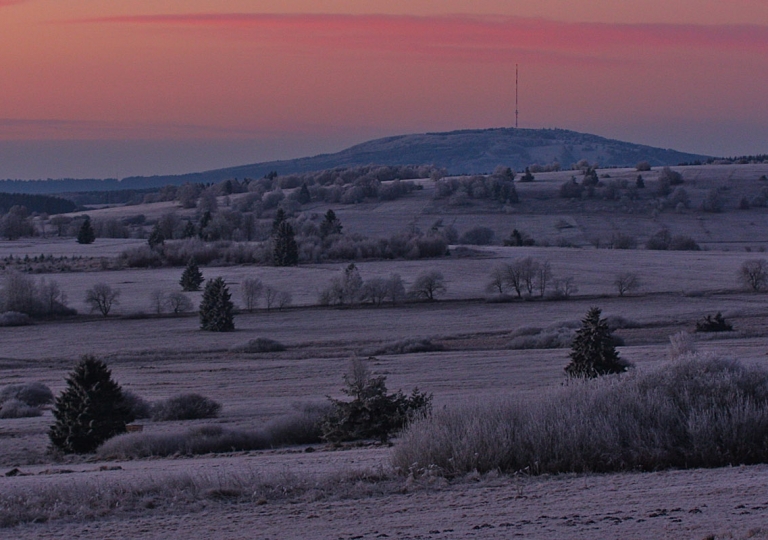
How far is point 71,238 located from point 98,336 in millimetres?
81923

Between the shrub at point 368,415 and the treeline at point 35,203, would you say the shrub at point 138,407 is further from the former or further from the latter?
the treeline at point 35,203

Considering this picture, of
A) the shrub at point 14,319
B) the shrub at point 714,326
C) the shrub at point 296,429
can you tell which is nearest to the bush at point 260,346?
the shrub at point 14,319

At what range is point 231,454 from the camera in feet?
63.6

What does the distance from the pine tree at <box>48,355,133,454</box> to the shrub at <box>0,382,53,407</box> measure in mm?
10370

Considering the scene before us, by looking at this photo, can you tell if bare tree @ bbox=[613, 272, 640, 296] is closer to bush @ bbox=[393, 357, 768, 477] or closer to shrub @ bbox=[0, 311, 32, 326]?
shrub @ bbox=[0, 311, 32, 326]

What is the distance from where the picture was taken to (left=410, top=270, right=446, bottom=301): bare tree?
73312 millimetres

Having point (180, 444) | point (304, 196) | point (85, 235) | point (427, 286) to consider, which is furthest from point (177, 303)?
point (304, 196)

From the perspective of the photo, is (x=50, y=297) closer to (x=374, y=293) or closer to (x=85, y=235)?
(x=374, y=293)

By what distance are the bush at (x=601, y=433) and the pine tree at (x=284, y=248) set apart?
8113 centimetres

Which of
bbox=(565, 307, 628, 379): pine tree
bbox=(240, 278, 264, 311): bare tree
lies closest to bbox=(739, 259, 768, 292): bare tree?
bbox=(240, 278, 264, 311): bare tree

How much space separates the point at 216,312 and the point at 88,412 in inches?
1520

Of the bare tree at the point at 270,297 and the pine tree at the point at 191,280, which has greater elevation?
the pine tree at the point at 191,280

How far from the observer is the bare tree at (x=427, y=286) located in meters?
73.3

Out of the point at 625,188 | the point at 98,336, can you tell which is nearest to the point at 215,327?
the point at 98,336
